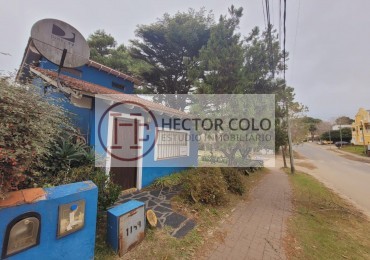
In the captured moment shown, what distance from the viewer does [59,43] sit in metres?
4.69

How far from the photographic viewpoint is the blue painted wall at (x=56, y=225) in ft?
6.98

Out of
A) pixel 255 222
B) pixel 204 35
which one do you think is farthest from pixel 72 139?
pixel 204 35

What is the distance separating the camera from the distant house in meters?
37.5

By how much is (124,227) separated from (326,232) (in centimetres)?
510

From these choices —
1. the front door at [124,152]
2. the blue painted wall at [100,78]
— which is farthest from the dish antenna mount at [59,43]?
the blue painted wall at [100,78]

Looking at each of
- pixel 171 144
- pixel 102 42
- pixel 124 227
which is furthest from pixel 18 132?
pixel 102 42

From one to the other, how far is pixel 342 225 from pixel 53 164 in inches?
310

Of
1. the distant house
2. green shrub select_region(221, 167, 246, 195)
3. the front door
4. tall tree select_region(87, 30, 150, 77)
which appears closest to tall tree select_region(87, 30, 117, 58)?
tall tree select_region(87, 30, 150, 77)

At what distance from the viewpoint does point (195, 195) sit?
5.71 metres

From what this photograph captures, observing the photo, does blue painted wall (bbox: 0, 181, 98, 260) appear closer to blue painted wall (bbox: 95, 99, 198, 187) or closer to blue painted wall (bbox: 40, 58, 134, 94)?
blue painted wall (bbox: 95, 99, 198, 187)

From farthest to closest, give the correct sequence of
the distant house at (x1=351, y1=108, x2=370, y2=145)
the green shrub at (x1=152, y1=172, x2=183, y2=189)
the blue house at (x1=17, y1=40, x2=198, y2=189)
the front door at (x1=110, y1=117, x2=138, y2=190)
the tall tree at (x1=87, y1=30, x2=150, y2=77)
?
1. the distant house at (x1=351, y1=108, x2=370, y2=145)
2. the tall tree at (x1=87, y1=30, x2=150, y2=77)
3. the green shrub at (x1=152, y1=172, x2=183, y2=189)
4. the front door at (x1=110, y1=117, x2=138, y2=190)
5. the blue house at (x1=17, y1=40, x2=198, y2=189)

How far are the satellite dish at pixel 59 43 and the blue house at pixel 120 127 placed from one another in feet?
1.78

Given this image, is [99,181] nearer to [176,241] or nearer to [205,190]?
[176,241]

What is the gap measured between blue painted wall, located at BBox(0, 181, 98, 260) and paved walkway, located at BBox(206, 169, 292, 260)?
2.27 m
